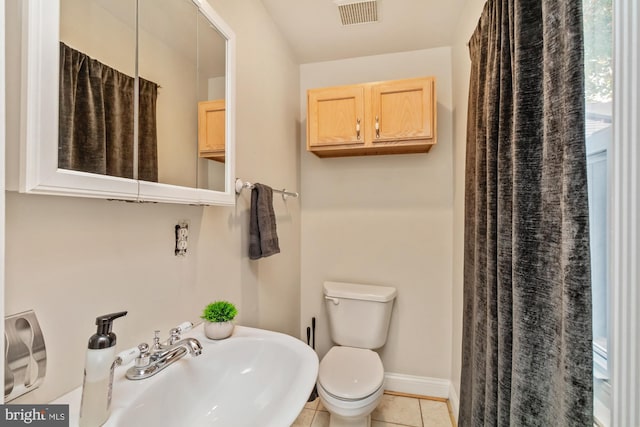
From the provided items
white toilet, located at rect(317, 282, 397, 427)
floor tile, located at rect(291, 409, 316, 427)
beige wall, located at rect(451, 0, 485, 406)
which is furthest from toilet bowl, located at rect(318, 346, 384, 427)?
beige wall, located at rect(451, 0, 485, 406)

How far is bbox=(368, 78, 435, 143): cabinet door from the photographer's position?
179 centimetres

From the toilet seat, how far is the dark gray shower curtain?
1.72 feet

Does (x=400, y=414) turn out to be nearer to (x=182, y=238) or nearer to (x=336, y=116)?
(x=182, y=238)

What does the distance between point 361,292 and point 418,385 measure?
0.84 m

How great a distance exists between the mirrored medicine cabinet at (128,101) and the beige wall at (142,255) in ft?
0.16

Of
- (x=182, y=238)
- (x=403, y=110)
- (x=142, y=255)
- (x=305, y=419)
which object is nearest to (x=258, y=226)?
(x=182, y=238)

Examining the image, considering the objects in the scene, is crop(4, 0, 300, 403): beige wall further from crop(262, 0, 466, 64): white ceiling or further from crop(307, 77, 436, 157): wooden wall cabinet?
crop(307, 77, 436, 157): wooden wall cabinet

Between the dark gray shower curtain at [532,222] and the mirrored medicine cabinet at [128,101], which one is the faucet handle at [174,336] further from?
the dark gray shower curtain at [532,222]

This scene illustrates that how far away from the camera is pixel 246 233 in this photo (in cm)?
146

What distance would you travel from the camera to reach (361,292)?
6.52 ft

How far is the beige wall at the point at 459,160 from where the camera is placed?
5.44 feet

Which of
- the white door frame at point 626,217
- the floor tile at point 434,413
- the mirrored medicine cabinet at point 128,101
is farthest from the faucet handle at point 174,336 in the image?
the floor tile at point 434,413

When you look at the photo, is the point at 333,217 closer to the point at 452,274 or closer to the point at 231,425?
the point at 452,274

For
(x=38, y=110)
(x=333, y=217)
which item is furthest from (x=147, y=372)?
(x=333, y=217)
